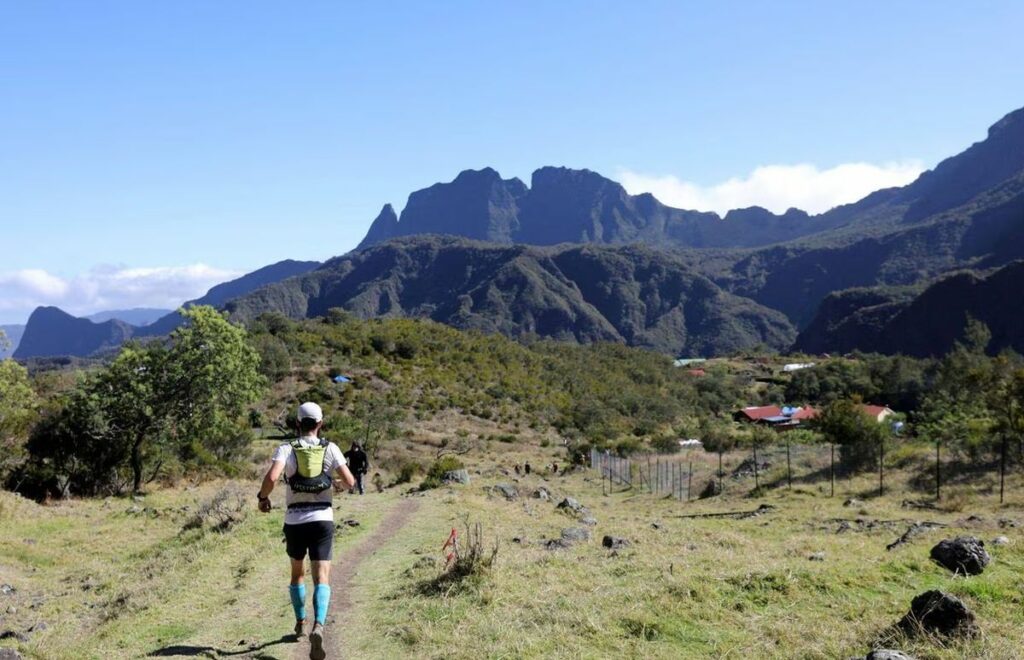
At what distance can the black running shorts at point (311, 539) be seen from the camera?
269 inches

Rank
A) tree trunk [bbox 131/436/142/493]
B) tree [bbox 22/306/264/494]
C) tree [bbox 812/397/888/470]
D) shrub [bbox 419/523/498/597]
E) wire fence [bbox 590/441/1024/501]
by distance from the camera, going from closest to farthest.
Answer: shrub [bbox 419/523/498/597] < wire fence [bbox 590/441/1024/501] < tree [bbox 22/306/264/494] < tree trunk [bbox 131/436/142/493] < tree [bbox 812/397/888/470]

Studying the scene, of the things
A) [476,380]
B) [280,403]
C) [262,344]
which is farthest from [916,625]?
Result: [476,380]

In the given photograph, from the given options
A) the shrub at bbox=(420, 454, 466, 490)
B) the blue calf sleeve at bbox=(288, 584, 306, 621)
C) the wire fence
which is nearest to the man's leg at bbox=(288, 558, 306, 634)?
the blue calf sleeve at bbox=(288, 584, 306, 621)

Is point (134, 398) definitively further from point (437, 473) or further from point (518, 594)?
point (518, 594)

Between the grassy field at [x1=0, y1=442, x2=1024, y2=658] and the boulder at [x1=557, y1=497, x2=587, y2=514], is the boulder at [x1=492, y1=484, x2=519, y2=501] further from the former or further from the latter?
the grassy field at [x1=0, y1=442, x2=1024, y2=658]

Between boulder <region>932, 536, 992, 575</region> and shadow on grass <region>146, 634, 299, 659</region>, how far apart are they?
837 cm

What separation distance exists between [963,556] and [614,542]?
538 cm

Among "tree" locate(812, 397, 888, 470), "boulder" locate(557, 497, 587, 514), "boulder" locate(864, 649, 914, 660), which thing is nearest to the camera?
"boulder" locate(864, 649, 914, 660)

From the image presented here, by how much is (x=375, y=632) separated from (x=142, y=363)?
23240 mm

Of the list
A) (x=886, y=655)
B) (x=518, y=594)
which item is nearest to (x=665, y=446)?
(x=518, y=594)

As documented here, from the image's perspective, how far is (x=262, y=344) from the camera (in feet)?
197

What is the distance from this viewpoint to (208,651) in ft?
22.9

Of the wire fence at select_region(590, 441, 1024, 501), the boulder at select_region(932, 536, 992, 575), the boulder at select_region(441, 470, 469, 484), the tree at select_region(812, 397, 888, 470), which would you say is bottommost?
the wire fence at select_region(590, 441, 1024, 501)

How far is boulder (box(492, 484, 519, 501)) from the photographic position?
22.4 metres
